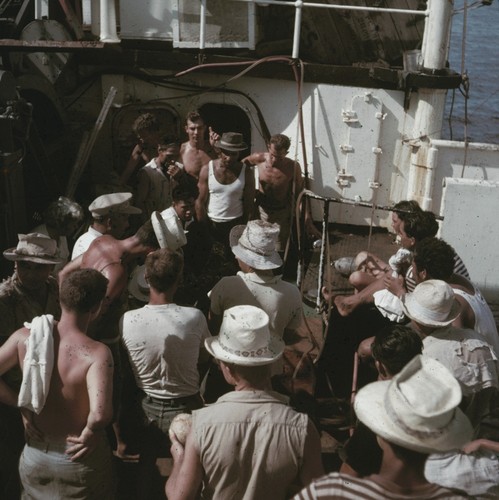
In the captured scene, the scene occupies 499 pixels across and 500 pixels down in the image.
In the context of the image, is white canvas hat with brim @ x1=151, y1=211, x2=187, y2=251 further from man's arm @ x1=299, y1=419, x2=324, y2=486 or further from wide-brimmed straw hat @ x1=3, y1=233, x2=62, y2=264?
man's arm @ x1=299, y1=419, x2=324, y2=486

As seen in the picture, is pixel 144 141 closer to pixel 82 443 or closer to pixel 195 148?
pixel 195 148

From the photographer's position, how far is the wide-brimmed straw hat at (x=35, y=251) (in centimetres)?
477

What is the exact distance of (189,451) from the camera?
3279 millimetres

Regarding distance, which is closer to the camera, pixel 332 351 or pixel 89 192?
pixel 332 351

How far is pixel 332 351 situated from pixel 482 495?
2.35 metres

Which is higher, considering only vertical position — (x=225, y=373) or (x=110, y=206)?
(x=110, y=206)

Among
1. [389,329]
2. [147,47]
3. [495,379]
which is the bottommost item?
[495,379]

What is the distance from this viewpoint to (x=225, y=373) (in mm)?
3568

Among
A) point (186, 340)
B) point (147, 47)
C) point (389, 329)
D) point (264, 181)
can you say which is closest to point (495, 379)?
point (389, 329)

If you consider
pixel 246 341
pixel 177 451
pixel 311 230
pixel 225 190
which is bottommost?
pixel 311 230

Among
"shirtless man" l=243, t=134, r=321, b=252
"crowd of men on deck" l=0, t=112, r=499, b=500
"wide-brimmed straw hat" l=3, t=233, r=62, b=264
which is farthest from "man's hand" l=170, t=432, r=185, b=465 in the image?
"shirtless man" l=243, t=134, r=321, b=252

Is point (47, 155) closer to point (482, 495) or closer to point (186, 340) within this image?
point (186, 340)

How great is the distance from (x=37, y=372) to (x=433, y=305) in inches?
93.2

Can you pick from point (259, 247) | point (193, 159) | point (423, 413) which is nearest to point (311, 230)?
point (193, 159)
